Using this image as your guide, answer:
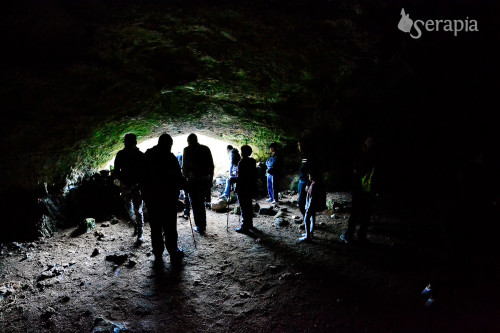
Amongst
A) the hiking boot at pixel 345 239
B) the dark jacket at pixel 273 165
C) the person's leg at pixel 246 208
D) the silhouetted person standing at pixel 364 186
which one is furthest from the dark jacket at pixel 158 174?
the dark jacket at pixel 273 165

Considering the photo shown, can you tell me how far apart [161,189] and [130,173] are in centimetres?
141

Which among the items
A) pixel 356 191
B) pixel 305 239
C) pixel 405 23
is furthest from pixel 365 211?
pixel 405 23

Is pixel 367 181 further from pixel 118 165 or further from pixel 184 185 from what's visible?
pixel 118 165

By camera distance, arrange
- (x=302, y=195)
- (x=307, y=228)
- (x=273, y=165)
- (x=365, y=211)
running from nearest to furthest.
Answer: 1. (x=365, y=211)
2. (x=307, y=228)
3. (x=302, y=195)
4. (x=273, y=165)

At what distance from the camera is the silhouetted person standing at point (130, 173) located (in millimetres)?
5117

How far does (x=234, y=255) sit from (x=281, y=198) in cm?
556

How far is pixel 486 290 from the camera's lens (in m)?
3.31

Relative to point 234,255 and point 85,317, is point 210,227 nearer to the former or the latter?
point 234,255

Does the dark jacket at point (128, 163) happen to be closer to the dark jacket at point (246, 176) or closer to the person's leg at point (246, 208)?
the dark jacket at point (246, 176)

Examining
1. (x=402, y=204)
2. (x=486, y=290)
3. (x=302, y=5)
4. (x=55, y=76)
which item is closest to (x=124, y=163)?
(x=55, y=76)

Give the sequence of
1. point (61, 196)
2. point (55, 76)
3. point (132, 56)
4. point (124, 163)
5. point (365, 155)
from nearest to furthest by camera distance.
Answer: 1. point (55, 76)
2. point (132, 56)
3. point (365, 155)
4. point (124, 163)
5. point (61, 196)

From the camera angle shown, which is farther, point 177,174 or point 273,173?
point 273,173

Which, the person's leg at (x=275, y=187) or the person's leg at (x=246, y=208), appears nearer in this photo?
the person's leg at (x=246, y=208)

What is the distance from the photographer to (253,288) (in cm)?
376
